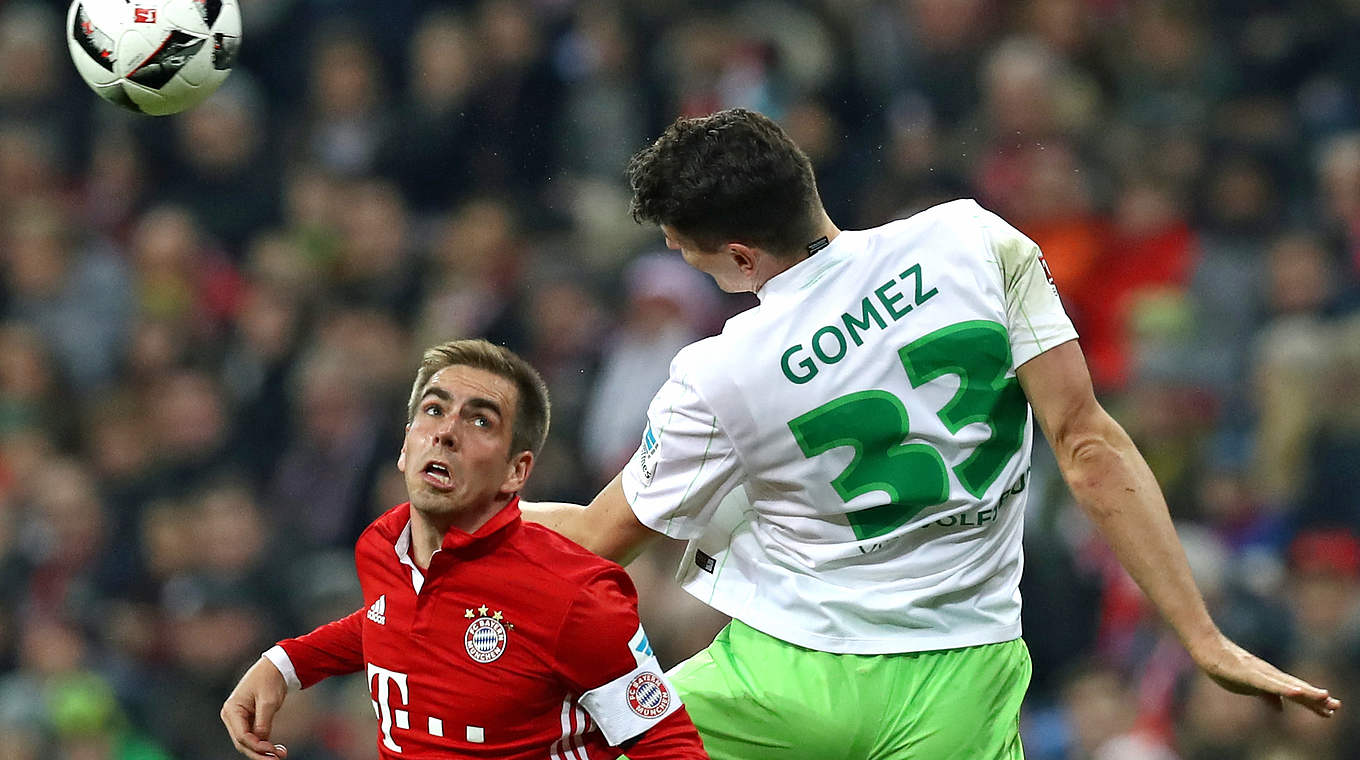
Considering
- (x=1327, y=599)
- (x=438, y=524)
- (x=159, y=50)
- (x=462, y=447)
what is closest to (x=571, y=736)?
(x=438, y=524)

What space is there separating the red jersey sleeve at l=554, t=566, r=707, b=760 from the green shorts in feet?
0.66

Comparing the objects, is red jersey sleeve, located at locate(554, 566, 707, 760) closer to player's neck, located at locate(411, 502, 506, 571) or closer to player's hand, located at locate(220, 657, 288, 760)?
player's neck, located at locate(411, 502, 506, 571)

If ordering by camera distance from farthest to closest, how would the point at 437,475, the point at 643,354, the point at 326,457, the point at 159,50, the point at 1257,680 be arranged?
1. the point at 326,457
2. the point at 643,354
3. the point at 159,50
4. the point at 437,475
5. the point at 1257,680

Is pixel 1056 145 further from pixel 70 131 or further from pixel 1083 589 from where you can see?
pixel 70 131

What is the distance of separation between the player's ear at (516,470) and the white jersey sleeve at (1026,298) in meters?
0.99

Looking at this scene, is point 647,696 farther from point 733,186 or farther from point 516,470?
point 733,186

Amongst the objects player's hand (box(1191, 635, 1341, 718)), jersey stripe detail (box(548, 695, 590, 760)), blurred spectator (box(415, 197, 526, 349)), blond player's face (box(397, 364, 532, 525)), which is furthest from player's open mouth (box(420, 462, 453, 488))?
blurred spectator (box(415, 197, 526, 349))

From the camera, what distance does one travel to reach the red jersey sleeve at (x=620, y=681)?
349 cm

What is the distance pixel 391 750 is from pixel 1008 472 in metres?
1.35

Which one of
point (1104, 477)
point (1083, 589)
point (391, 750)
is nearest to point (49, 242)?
point (1083, 589)

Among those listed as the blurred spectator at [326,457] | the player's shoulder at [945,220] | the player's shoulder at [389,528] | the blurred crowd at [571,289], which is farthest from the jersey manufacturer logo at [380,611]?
the blurred spectator at [326,457]

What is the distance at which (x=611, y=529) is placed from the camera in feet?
12.4

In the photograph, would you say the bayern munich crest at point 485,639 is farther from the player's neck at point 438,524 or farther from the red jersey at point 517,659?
the player's neck at point 438,524

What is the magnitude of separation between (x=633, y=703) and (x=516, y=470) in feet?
1.77
